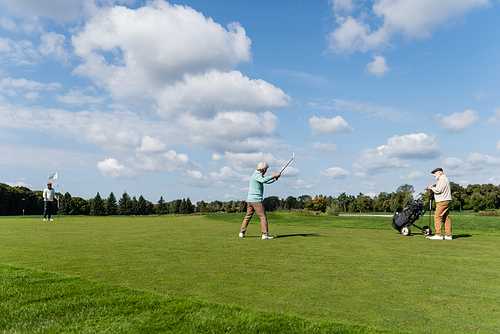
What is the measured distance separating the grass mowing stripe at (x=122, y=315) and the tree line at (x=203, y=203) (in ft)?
137

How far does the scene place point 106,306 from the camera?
3.59 meters

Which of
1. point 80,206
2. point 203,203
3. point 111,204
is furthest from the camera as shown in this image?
point 203,203

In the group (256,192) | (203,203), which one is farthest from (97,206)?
(256,192)

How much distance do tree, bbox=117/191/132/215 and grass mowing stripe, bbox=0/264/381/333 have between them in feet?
276

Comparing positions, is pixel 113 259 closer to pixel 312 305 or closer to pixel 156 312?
pixel 156 312

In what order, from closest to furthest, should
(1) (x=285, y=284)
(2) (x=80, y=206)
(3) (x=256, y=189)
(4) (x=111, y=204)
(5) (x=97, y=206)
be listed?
1. (1) (x=285, y=284)
2. (3) (x=256, y=189)
3. (5) (x=97, y=206)
4. (2) (x=80, y=206)
5. (4) (x=111, y=204)

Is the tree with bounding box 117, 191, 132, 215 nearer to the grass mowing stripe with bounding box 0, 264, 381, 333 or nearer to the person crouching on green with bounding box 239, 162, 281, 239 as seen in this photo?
the person crouching on green with bounding box 239, 162, 281, 239

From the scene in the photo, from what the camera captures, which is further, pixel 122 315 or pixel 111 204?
pixel 111 204

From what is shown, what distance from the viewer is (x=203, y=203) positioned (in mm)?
101500

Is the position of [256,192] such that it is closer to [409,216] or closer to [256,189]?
[256,189]

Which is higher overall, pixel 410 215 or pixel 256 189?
pixel 256 189

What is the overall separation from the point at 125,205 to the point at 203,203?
84.2 feet

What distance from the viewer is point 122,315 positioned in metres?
3.37

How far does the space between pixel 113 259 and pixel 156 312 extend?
10.9 ft
